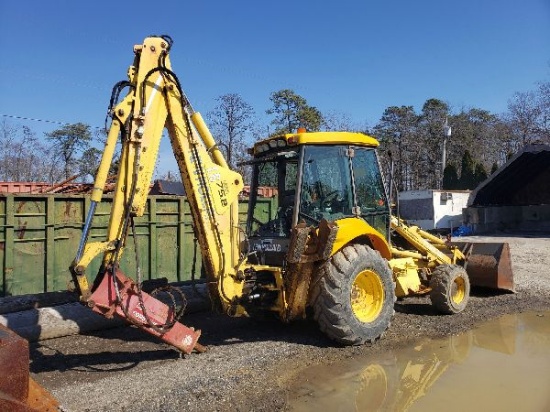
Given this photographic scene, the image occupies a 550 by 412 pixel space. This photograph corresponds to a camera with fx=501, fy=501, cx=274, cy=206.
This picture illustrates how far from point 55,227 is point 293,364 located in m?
4.70

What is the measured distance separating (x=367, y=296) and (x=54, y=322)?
3.78 metres

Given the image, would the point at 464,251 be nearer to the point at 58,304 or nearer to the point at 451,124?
the point at 58,304

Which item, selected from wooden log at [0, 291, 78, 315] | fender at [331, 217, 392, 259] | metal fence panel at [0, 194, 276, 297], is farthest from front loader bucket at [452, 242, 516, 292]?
wooden log at [0, 291, 78, 315]

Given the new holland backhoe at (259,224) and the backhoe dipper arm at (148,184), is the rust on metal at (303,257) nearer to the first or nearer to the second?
the new holland backhoe at (259,224)

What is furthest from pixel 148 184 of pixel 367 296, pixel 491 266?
pixel 491 266

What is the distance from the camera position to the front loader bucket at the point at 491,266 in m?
8.45

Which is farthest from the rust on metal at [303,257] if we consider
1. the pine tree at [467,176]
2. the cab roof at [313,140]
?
the pine tree at [467,176]

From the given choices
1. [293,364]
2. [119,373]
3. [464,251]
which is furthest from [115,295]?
[464,251]

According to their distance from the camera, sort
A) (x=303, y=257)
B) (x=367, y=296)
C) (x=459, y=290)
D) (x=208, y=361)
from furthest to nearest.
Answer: (x=459, y=290)
(x=367, y=296)
(x=303, y=257)
(x=208, y=361)

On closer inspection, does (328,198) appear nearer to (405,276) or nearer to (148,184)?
(405,276)

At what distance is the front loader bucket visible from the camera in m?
8.45

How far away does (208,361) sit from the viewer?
5.07 meters

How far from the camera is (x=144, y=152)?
4848 mm

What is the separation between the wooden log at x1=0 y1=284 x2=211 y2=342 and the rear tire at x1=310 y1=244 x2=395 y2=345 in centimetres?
250
